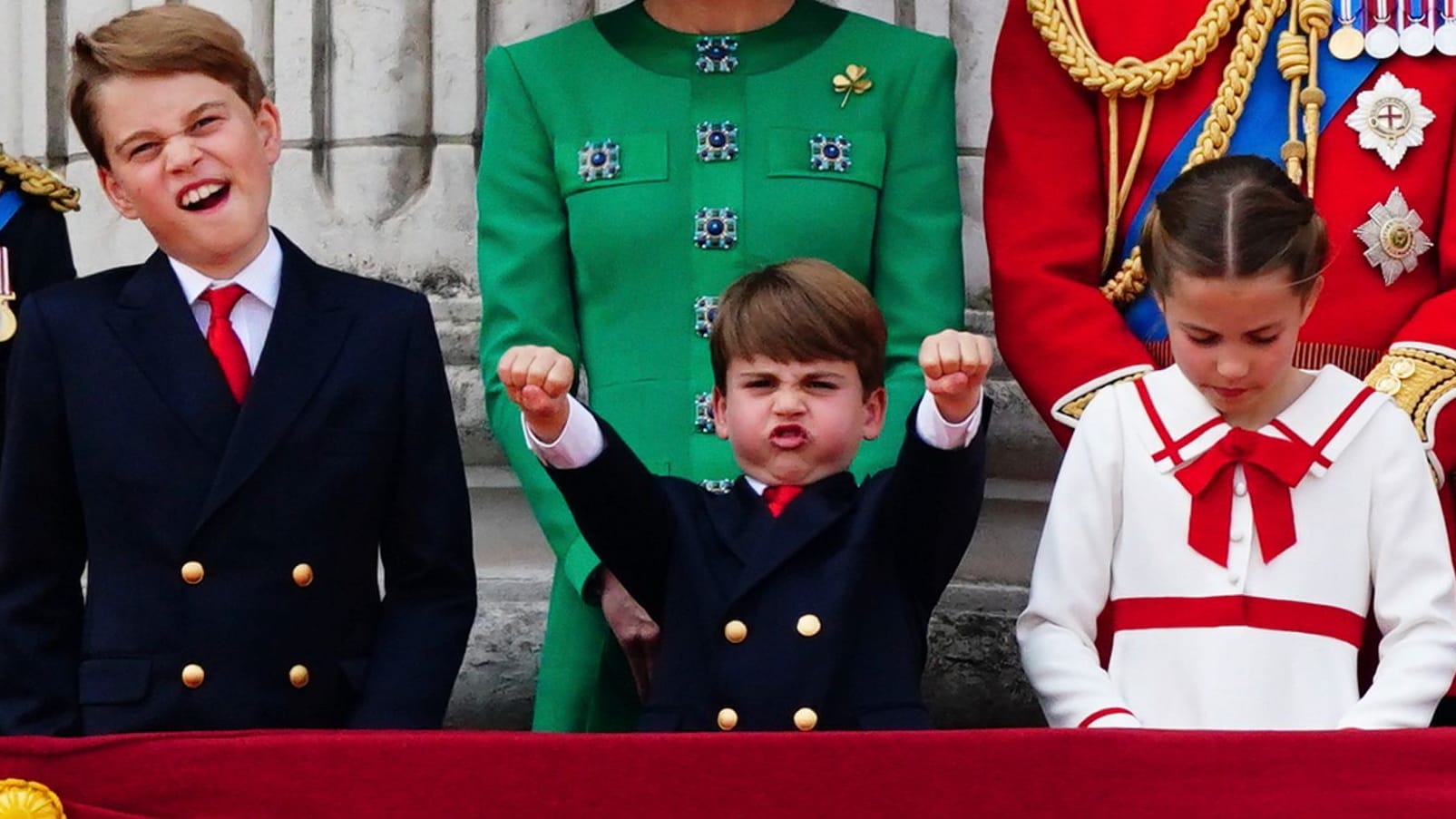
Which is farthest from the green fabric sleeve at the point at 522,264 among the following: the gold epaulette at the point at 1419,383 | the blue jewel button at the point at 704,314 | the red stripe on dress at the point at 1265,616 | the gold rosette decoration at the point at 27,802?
the gold epaulette at the point at 1419,383

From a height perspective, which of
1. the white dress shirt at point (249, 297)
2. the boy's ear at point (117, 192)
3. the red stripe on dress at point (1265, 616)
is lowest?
the red stripe on dress at point (1265, 616)

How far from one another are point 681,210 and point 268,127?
55 cm

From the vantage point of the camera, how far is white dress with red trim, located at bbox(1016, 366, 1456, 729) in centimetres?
296

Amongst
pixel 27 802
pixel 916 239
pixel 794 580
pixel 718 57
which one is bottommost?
pixel 27 802

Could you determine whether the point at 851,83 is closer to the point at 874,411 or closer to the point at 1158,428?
the point at 874,411

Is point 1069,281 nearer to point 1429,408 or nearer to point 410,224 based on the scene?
point 1429,408

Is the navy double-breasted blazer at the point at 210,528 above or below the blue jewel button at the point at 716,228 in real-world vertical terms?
below

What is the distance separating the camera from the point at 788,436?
3.12 meters

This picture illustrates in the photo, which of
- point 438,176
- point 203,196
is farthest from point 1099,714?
point 438,176

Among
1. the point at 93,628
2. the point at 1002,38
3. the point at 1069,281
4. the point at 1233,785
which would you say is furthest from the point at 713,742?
the point at 1002,38

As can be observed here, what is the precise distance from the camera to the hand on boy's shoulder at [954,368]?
287 cm

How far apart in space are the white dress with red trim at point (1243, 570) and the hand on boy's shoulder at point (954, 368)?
0.24 metres

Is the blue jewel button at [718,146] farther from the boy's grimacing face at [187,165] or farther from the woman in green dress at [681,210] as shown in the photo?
the boy's grimacing face at [187,165]

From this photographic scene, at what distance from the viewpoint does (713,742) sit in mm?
2582
